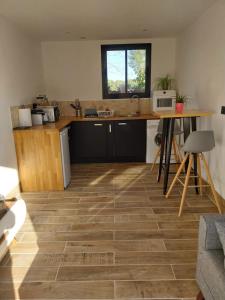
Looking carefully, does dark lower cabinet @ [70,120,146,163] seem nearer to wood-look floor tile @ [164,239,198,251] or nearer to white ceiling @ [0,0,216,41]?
white ceiling @ [0,0,216,41]

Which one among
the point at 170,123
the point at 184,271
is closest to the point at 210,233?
the point at 184,271

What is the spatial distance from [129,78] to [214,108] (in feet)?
7.90

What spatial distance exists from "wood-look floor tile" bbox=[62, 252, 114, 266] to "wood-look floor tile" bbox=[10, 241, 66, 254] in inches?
5.3

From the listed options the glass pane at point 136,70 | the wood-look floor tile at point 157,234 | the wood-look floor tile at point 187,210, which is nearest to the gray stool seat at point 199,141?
the wood-look floor tile at point 187,210

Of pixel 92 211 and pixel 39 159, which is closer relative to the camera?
pixel 92 211

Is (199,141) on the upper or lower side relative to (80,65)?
lower

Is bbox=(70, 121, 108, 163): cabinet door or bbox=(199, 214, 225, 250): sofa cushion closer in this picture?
bbox=(199, 214, 225, 250): sofa cushion

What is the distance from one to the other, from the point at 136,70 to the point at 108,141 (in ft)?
5.33

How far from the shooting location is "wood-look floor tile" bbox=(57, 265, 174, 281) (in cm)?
186

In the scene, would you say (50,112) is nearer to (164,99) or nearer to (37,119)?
(37,119)

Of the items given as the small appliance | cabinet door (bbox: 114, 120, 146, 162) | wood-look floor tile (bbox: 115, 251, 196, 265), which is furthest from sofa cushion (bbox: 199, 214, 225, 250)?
the small appliance

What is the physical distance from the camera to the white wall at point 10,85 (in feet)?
9.98

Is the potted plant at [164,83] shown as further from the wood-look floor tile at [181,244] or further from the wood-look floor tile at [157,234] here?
the wood-look floor tile at [181,244]

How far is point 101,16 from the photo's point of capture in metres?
3.16
